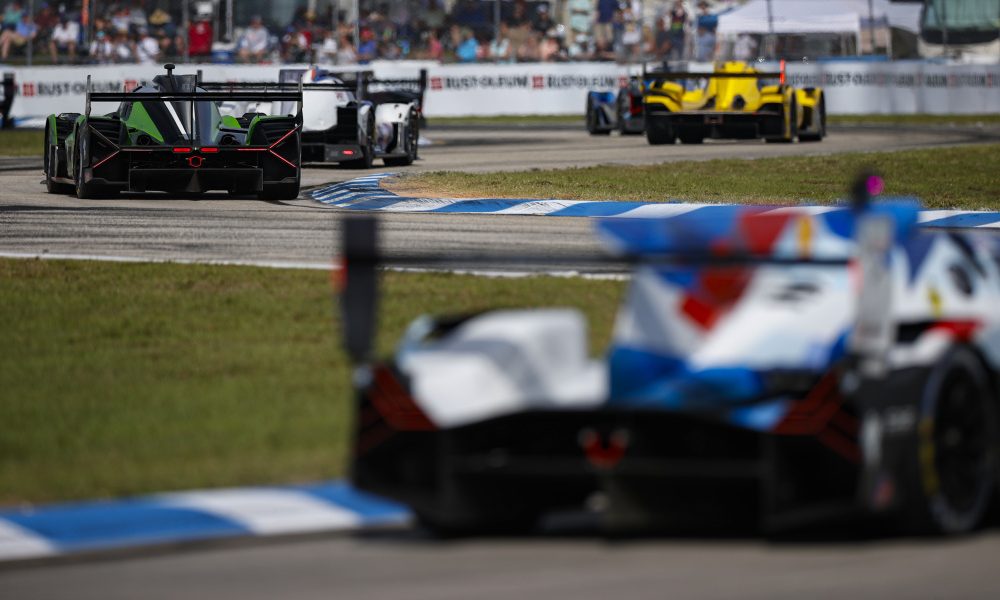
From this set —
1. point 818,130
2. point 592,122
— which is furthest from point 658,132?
point 592,122

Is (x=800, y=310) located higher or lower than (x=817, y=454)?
higher

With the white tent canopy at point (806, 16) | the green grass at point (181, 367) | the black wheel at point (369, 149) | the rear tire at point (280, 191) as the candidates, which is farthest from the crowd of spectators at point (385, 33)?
the green grass at point (181, 367)

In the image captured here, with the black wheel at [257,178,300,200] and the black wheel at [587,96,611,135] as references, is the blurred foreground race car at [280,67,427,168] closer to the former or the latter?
the black wheel at [257,178,300,200]

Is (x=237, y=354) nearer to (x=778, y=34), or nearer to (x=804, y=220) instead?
(x=804, y=220)

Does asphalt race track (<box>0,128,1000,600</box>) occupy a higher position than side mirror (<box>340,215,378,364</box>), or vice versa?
side mirror (<box>340,215,378,364</box>)

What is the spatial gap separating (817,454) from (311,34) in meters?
32.5

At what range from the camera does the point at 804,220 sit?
5594 mm

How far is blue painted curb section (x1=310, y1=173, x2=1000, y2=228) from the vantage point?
1560 centimetres

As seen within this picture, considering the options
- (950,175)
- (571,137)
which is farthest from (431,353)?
(571,137)

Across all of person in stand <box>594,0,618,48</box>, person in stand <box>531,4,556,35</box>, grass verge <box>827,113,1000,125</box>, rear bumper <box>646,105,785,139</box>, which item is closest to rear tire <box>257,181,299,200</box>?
rear bumper <box>646,105,785,139</box>

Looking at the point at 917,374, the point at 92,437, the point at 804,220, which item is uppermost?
the point at 804,220

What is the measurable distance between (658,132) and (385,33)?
397 inches

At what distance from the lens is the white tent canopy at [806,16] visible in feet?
122

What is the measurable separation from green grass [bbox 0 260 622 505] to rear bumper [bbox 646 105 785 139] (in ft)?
54.8
